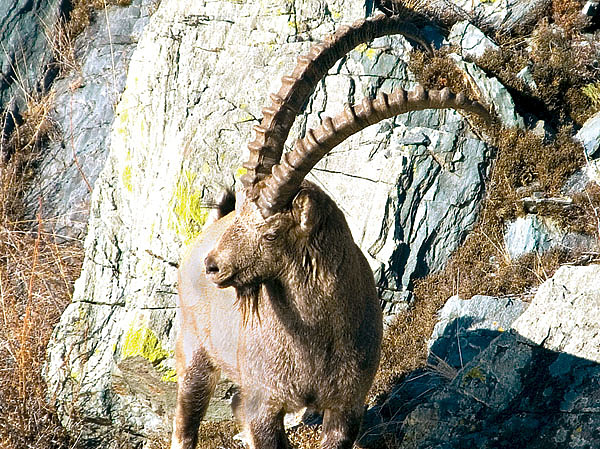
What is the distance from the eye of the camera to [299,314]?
4402mm

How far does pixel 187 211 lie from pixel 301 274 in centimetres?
349

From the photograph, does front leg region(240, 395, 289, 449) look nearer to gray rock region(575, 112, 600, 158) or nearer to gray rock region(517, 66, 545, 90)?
gray rock region(575, 112, 600, 158)

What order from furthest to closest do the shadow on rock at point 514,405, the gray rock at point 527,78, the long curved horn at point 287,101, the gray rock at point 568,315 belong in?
the gray rock at point 527,78 < the gray rock at point 568,315 < the shadow on rock at point 514,405 < the long curved horn at point 287,101

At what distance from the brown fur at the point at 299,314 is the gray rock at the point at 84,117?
19.5 ft

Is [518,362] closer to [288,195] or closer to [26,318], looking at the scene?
[288,195]

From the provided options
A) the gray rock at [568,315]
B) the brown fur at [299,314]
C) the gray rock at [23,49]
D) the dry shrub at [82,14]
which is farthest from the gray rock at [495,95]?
the gray rock at [23,49]

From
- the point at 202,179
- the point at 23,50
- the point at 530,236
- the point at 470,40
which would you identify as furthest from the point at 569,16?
the point at 23,50

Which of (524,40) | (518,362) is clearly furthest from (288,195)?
(524,40)

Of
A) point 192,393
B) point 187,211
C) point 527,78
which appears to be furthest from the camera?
point 527,78

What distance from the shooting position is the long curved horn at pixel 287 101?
14.1 feet

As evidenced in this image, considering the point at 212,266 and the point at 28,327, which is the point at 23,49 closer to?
the point at 28,327

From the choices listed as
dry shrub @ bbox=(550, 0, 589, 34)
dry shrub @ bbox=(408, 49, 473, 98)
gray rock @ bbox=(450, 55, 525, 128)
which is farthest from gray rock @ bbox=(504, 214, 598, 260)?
dry shrub @ bbox=(550, 0, 589, 34)

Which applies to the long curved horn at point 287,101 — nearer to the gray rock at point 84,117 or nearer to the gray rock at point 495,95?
the gray rock at point 495,95

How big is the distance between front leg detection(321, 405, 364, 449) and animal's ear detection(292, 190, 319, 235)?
4.04ft
